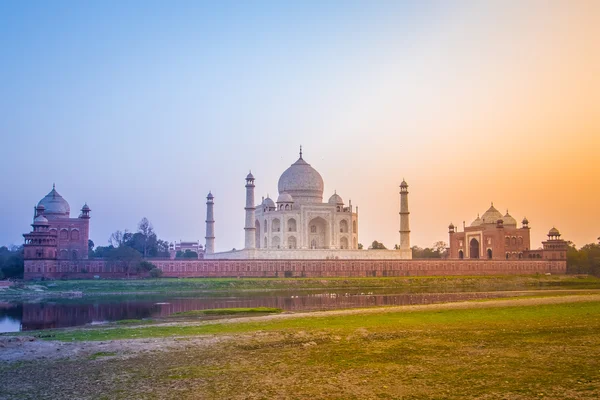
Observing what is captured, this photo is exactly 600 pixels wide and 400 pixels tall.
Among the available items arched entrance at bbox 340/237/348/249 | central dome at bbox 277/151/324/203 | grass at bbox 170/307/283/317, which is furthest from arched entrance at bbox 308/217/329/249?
grass at bbox 170/307/283/317

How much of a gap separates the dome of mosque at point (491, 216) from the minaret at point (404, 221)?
A: 13702 millimetres

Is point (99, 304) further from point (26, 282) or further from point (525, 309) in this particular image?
point (525, 309)

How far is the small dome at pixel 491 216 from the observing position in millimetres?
64625

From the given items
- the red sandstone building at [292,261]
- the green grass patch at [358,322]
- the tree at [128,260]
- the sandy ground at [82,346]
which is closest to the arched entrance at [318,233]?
the red sandstone building at [292,261]

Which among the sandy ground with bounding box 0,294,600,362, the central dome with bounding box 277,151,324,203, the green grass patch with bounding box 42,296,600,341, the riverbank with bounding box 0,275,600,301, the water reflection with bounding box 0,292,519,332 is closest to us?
the sandy ground with bounding box 0,294,600,362

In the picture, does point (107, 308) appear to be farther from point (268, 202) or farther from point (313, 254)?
point (268, 202)

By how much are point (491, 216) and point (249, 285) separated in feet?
111

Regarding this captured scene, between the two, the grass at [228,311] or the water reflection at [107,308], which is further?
the grass at [228,311]

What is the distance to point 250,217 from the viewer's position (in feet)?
168

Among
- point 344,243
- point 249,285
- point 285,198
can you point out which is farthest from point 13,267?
point 344,243

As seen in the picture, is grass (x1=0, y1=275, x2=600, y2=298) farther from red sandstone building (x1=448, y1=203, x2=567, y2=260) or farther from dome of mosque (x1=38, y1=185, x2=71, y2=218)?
dome of mosque (x1=38, y1=185, x2=71, y2=218)

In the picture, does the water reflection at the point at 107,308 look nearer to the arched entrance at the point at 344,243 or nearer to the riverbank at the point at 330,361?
the riverbank at the point at 330,361

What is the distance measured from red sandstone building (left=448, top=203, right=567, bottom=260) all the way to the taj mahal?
1159 cm

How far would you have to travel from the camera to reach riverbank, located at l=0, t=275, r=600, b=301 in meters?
35.3
